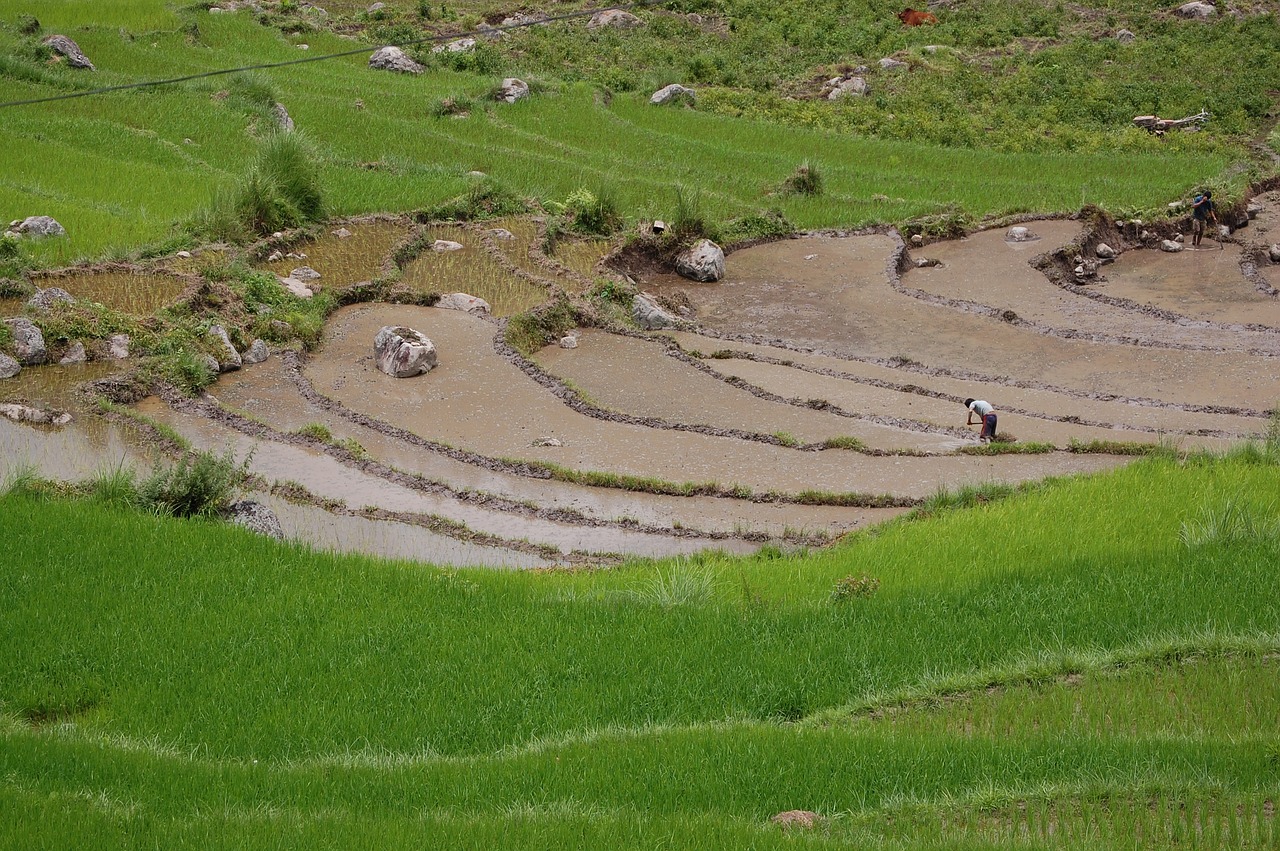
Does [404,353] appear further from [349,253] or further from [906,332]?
[906,332]

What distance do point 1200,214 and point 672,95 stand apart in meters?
13.0

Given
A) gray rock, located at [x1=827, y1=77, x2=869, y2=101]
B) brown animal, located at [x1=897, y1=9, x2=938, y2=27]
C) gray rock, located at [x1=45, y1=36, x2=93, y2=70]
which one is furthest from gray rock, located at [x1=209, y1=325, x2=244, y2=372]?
brown animal, located at [x1=897, y1=9, x2=938, y2=27]

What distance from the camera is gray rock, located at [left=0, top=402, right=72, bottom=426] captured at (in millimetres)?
12938

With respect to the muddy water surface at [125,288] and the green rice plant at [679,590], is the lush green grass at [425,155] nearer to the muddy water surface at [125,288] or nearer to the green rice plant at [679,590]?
the muddy water surface at [125,288]

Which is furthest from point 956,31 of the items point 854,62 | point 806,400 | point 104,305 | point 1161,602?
point 1161,602

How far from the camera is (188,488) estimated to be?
9.89 meters

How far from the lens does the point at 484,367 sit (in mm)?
15500

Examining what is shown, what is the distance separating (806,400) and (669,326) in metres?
3.77

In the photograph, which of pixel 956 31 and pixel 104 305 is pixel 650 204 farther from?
pixel 956 31

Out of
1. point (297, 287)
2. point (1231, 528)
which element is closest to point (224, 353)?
point (297, 287)

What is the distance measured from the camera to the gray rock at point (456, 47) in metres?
34.2

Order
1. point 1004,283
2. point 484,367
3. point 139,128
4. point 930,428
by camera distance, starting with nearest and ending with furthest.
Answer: point 930,428 → point 484,367 → point 1004,283 → point 139,128

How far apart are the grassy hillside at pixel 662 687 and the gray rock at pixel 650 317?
26.3ft

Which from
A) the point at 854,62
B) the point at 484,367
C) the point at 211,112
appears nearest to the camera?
the point at 484,367
